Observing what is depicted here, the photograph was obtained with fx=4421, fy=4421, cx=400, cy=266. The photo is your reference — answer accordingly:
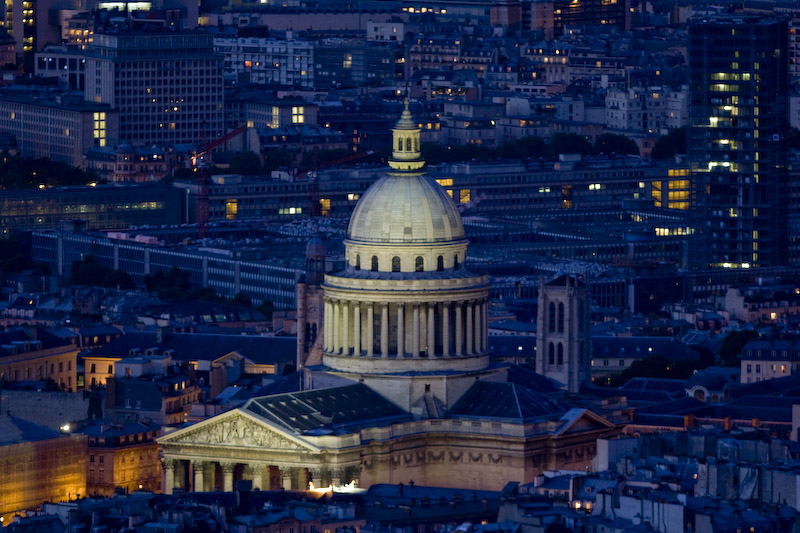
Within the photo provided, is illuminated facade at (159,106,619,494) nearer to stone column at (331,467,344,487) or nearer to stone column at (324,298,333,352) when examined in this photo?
stone column at (324,298,333,352)

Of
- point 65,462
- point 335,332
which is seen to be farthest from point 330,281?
point 65,462

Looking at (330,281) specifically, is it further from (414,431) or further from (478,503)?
(478,503)

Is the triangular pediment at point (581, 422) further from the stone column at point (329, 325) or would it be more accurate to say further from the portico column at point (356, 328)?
the stone column at point (329, 325)

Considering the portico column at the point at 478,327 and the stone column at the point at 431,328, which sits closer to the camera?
the stone column at the point at 431,328

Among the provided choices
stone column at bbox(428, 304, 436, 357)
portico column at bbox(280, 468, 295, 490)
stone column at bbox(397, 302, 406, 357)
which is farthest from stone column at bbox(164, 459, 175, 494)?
stone column at bbox(428, 304, 436, 357)

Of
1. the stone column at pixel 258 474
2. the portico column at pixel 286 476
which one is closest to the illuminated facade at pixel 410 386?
the stone column at pixel 258 474

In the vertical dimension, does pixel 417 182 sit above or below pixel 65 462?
above
